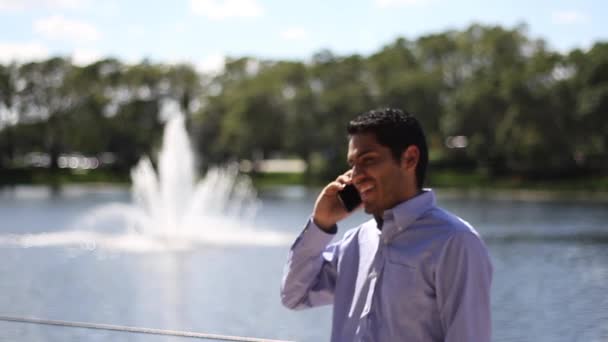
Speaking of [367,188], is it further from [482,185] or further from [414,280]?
[482,185]

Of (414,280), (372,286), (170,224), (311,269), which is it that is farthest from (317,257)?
(170,224)

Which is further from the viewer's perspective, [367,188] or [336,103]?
[336,103]

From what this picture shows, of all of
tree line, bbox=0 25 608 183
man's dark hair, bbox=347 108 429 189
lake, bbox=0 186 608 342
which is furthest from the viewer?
tree line, bbox=0 25 608 183

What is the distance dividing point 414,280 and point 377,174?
0.81ft

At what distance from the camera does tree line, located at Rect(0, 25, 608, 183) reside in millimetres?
51125

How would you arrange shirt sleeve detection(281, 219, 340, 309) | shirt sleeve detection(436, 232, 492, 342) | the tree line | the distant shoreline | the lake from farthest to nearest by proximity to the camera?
the tree line < the distant shoreline < the lake < shirt sleeve detection(281, 219, 340, 309) < shirt sleeve detection(436, 232, 492, 342)

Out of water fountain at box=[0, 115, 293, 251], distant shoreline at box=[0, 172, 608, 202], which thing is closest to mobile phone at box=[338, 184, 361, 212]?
water fountain at box=[0, 115, 293, 251]

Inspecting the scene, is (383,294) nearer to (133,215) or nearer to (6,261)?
(6,261)

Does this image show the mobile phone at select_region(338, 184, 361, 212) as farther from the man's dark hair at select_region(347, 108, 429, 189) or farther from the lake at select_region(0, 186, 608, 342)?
the lake at select_region(0, 186, 608, 342)

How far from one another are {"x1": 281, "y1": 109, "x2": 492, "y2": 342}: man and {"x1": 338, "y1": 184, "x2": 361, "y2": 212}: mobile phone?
0.04ft

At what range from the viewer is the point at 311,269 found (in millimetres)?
2500

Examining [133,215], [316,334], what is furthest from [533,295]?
[133,215]

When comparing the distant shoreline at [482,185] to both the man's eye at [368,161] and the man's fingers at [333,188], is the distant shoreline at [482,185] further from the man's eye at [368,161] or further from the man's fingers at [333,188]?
the man's eye at [368,161]

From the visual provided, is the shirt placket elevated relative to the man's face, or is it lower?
lower
